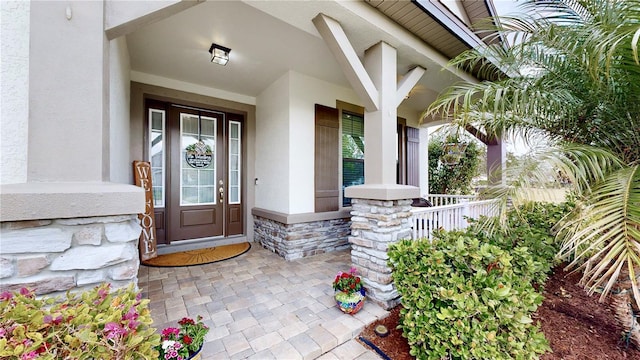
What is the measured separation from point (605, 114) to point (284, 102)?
3.65 metres

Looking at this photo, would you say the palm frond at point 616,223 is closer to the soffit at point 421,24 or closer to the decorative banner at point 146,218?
the soffit at point 421,24

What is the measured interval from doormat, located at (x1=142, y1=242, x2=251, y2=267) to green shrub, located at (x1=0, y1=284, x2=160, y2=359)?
2.74 meters

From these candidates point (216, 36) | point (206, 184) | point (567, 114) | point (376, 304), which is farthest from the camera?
point (206, 184)

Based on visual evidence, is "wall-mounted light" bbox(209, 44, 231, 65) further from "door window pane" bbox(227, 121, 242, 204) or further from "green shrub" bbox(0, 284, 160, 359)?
"green shrub" bbox(0, 284, 160, 359)

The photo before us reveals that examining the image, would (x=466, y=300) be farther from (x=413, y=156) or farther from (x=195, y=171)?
(x=413, y=156)

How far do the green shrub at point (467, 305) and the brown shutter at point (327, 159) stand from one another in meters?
2.42

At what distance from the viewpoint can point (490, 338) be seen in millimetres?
1478

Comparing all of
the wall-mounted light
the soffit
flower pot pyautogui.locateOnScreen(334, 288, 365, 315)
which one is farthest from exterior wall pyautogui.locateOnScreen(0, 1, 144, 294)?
the soffit

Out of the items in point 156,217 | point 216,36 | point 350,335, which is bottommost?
point 350,335

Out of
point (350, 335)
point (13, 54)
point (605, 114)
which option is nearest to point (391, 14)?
point (605, 114)

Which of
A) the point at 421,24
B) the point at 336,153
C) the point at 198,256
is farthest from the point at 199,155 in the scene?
the point at 421,24

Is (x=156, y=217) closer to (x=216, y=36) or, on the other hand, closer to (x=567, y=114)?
(x=216, y=36)

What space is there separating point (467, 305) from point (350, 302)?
104cm

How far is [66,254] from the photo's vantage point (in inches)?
46.4
